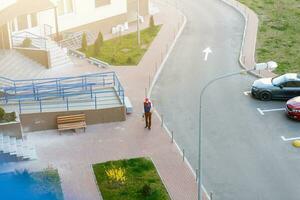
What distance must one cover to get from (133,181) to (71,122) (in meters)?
6.20

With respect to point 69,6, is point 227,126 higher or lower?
lower

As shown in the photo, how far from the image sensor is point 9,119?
28797 mm

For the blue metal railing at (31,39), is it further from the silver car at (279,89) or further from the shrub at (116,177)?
the shrub at (116,177)

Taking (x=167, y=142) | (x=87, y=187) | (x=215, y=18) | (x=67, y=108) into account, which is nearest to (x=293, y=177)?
(x=167, y=142)

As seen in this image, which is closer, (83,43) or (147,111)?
(147,111)

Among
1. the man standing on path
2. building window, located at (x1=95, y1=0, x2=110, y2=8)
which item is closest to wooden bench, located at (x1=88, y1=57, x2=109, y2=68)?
building window, located at (x1=95, y1=0, x2=110, y2=8)

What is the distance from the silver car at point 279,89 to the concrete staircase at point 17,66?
41.5 ft

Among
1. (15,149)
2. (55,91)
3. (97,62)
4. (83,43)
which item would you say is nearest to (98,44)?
(83,43)

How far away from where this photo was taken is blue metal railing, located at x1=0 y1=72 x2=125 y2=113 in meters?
31.3

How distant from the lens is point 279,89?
33.2 metres

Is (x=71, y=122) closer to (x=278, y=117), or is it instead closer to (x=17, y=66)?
→ (x=17, y=66)

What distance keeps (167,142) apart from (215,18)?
76.3ft

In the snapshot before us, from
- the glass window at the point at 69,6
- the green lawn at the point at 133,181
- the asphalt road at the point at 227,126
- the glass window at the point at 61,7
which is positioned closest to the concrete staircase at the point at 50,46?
the glass window at the point at 61,7

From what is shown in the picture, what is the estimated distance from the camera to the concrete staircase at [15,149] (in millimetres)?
27109
